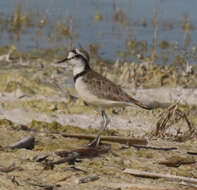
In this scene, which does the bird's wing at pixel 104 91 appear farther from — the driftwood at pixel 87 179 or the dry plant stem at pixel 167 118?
the driftwood at pixel 87 179

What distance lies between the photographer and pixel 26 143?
16.1 ft

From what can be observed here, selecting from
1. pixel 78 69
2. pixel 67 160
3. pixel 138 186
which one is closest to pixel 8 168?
pixel 67 160

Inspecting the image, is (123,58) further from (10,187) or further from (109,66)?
(10,187)

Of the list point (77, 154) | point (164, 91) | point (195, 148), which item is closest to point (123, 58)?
point (164, 91)

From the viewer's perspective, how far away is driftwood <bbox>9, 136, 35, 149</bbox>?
15.7ft

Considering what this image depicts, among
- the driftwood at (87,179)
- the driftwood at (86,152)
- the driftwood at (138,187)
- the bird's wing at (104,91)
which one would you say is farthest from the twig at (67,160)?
the bird's wing at (104,91)

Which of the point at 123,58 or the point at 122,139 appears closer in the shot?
the point at 122,139

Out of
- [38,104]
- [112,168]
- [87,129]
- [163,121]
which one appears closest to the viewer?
[112,168]

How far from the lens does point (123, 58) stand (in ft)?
47.4

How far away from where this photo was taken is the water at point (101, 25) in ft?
54.3

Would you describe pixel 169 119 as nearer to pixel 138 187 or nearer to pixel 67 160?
pixel 67 160

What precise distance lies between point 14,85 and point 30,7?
1116 cm

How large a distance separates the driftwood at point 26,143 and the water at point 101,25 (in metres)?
8.20

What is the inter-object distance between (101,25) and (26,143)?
52.7ft
